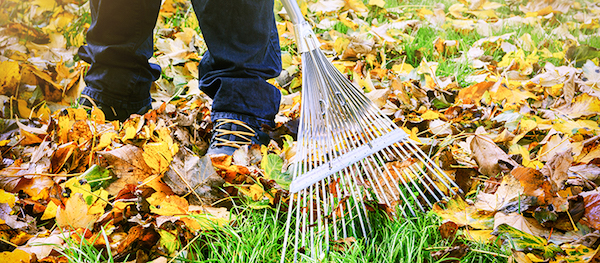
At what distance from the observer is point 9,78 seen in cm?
157

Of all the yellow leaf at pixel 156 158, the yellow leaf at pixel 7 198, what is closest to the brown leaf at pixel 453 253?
the yellow leaf at pixel 156 158

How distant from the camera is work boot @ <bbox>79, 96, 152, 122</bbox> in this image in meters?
1.53

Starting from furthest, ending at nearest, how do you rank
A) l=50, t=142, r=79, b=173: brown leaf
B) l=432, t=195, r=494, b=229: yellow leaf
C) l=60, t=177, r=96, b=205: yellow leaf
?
l=50, t=142, r=79, b=173: brown leaf → l=60, t=177, r=96, b=205: yellow leaf → l=432, t=195, r=494, b=229: yellow leaf

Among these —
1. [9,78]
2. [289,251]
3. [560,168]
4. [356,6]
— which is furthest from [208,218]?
[356,6]

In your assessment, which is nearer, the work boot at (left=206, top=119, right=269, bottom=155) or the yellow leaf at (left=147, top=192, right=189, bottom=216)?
the yellow leaf at (left=147, top=192, right=189, bottom=216)

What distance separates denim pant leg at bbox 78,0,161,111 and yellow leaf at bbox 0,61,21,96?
28 centimetres

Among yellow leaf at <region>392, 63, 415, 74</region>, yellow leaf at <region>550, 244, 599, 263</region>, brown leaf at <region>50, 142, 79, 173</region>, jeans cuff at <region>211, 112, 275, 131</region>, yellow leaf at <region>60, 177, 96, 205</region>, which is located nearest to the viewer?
yellow leaf at <region>550, 244, 599, 263</region>

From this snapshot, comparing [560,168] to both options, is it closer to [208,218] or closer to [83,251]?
[208,218]

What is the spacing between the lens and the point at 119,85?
1.53m

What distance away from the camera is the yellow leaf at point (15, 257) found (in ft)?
2.54

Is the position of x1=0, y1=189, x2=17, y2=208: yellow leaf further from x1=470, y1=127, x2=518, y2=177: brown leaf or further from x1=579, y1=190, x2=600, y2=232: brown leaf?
x1=579, y1=190, x2=600, y2=232: brown leaf

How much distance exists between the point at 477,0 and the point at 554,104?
1985 millimetres

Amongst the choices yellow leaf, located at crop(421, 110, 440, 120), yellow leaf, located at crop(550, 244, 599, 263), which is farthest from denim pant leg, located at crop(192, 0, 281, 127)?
yellow leaf, located at crop(550, 244, 599, 263)

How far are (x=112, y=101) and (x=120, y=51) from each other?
21cm
